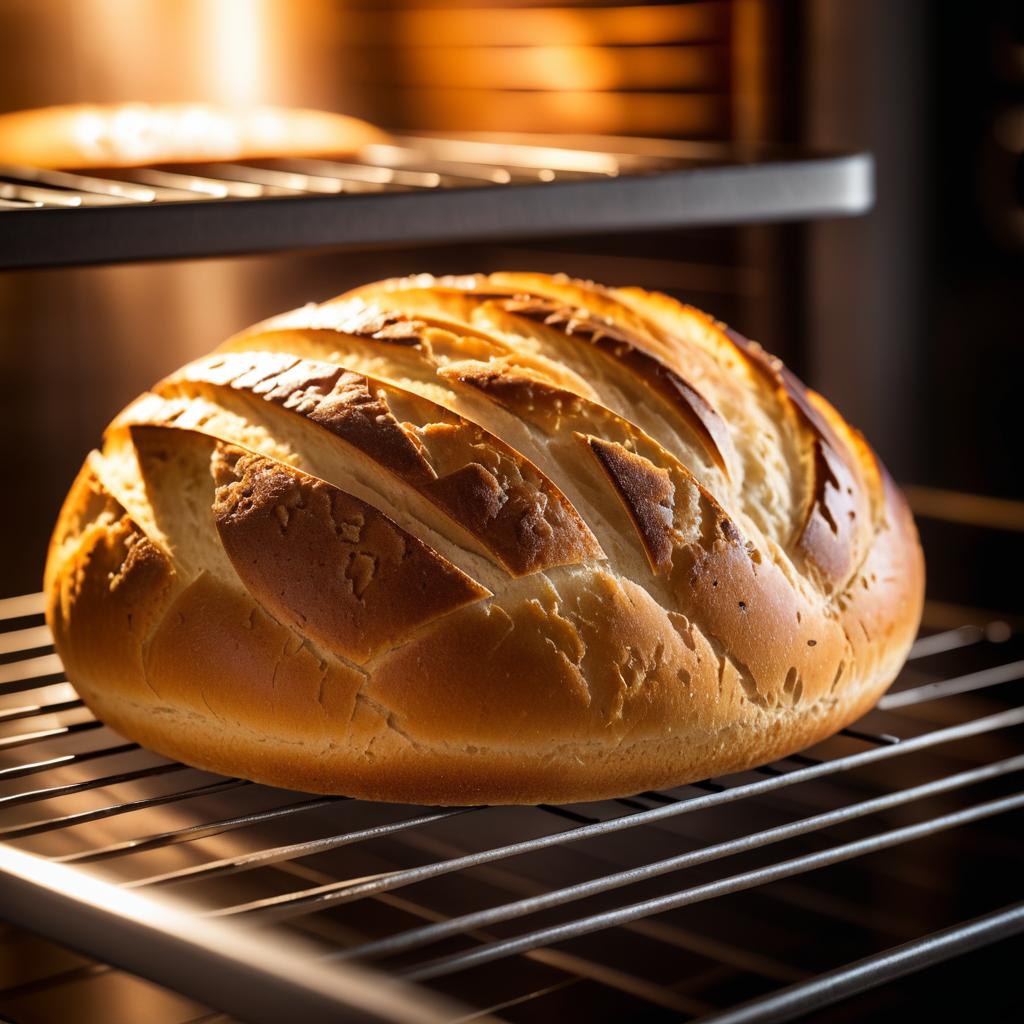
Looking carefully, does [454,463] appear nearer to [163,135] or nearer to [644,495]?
[644,495]

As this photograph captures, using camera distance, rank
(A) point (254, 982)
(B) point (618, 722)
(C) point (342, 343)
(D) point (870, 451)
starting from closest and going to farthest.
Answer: (A) point (254, 982)
(B) point (618, 722)
(C) point (342, 343)
(D) point (870, 451)

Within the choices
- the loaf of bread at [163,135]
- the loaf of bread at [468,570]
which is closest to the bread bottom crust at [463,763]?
the loaf of bread at [468,570]

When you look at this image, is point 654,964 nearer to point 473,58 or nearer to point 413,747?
point 413,747

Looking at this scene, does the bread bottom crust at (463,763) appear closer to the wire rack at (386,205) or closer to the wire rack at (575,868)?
the wire rack at (575,868)

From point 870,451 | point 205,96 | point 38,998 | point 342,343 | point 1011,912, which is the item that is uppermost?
point 205,96

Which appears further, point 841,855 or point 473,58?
point 473,58

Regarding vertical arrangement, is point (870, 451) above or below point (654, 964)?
above

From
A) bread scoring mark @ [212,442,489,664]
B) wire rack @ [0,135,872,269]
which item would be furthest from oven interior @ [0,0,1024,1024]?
bread scoring mark @ [212,442,489,664]

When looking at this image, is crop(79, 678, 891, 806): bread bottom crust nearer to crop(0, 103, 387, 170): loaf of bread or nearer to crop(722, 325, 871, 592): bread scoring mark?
crop(722, 325, 871, 592): bread scoring mark

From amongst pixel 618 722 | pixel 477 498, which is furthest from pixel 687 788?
pixel 477 498
